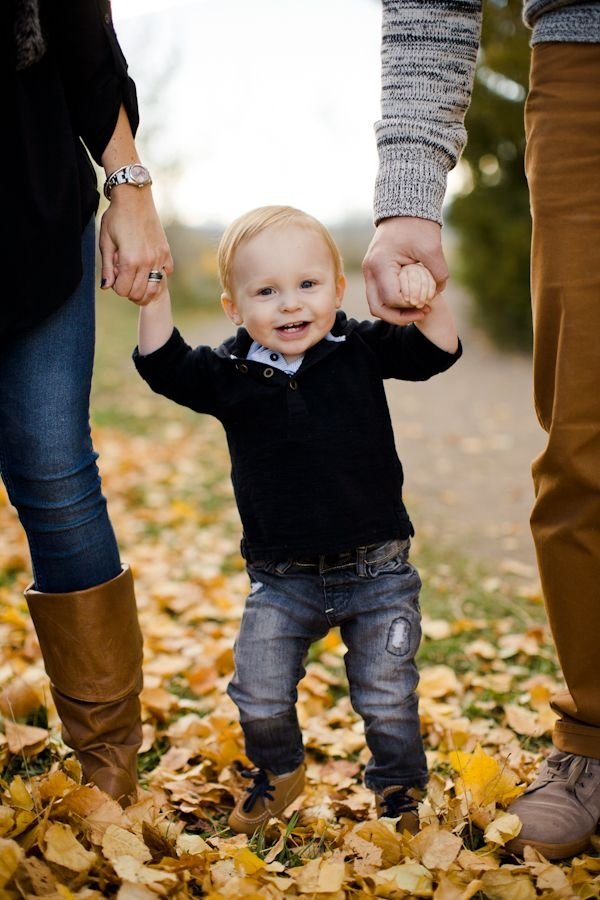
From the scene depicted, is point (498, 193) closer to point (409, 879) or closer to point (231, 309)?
point (231, 309)

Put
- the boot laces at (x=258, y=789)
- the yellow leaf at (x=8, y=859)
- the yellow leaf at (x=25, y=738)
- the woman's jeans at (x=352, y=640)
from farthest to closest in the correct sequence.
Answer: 1. the yellow leaf at (x=25, y=738)
2. the boot laces at (x=258, y=789)
3. the woman's jeans at (x=352, y=640)
4. the yellow leaf at (x=8, y=859)

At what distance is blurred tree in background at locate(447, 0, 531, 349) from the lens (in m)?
9.75

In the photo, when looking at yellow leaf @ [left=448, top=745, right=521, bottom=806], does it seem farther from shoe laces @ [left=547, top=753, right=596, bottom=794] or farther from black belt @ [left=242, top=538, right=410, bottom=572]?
black belt @ [left=242, top=538, right=410, bottom=572]

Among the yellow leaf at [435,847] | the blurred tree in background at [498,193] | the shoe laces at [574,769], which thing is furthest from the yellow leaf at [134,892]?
the blurred tree in background at [498,193]

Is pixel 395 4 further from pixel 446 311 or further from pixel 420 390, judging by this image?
pixel 420 390

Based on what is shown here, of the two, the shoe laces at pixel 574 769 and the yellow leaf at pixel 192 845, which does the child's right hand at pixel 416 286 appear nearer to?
the shoe laces at pixel 574 769

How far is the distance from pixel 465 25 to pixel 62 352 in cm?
109

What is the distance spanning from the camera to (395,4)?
196 centimetres

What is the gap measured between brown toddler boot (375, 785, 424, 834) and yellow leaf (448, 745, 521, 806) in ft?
0.35

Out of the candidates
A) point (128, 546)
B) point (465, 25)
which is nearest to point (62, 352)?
point (465, 25)

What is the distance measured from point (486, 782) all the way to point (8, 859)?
999 millimetres

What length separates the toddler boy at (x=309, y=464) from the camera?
194 cm

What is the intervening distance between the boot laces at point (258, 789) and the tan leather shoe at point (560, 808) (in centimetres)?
55

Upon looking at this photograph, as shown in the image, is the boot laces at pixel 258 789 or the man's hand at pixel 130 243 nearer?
the man's hand at pixel 130 243
